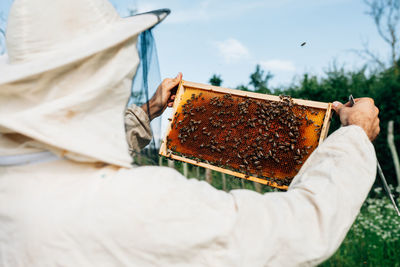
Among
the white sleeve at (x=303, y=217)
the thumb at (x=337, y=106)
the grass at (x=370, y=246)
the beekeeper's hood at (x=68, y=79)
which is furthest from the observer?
the grass at (x=370, y=246)

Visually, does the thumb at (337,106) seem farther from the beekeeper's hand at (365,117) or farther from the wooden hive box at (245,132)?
the beekeeper's hand at (365,117)

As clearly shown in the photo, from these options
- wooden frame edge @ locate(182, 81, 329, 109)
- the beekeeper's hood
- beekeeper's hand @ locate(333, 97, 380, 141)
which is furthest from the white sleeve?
wooden frame edge @ locate(182, 81, 329, 109)

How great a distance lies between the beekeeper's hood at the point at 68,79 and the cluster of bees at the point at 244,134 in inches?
79.7

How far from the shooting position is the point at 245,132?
3.69 meters

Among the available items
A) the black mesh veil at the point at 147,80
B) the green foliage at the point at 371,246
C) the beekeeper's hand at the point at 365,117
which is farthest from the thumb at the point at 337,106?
the green foliage at the point at 371,246

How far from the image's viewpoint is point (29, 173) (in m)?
1.64

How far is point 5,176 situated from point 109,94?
72cm

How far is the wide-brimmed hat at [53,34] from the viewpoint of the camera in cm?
159

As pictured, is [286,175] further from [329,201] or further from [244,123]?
[329,201]

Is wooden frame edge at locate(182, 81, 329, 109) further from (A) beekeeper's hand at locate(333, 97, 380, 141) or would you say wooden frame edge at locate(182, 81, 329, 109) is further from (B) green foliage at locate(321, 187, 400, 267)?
(B) green foliage at locate(321, 187, 400, 267)

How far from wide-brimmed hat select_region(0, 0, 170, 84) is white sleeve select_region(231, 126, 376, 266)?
3.78ft

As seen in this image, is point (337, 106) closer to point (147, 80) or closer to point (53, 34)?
point (147, 80)

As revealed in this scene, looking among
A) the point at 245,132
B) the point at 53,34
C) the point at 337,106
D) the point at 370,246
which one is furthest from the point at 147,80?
the point at 370,246

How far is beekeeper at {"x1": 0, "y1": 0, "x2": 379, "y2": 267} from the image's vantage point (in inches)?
60.7
